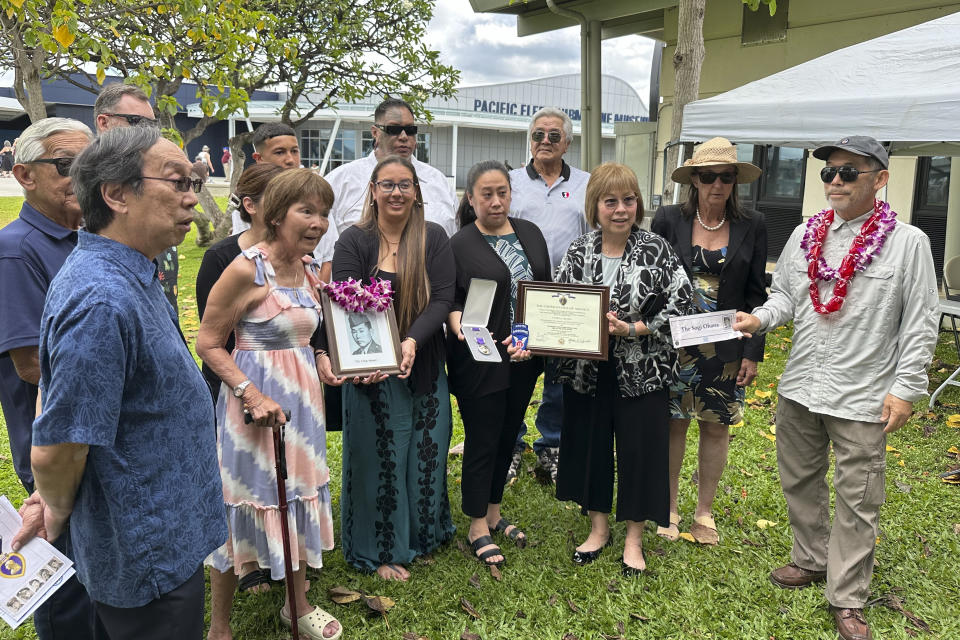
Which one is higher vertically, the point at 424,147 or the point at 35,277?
the point at 424,147

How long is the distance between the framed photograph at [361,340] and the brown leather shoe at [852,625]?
2.49 m

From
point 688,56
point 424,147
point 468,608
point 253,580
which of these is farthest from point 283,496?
point 424,147

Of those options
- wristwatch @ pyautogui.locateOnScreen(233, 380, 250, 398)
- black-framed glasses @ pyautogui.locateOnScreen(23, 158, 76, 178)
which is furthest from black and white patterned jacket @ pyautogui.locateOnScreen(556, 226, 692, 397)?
black-framed glasses @ pyautogui.locateOnScreen(23, 158, 76, 178)

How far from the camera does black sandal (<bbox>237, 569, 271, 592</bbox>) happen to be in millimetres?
3855

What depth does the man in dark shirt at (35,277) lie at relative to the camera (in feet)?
7.98

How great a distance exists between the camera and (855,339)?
338 cm

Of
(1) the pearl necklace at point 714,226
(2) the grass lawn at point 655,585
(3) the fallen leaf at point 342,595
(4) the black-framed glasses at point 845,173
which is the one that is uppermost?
(4) the black-framed glasses at point 845,173

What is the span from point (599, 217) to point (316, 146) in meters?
45.3

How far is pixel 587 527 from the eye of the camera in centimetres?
458

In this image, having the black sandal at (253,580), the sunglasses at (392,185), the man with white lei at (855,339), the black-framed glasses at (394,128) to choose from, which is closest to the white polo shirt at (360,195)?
the black-framed glasses at (394,128)

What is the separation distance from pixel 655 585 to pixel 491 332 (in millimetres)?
→ 1662

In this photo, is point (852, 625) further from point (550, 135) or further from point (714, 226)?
point (550, 135)

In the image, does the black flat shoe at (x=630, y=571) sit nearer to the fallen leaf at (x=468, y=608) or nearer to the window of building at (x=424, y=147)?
the fallen leaf at (x=468, y=608)

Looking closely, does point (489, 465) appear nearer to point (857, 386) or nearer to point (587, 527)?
point (587, 527)
